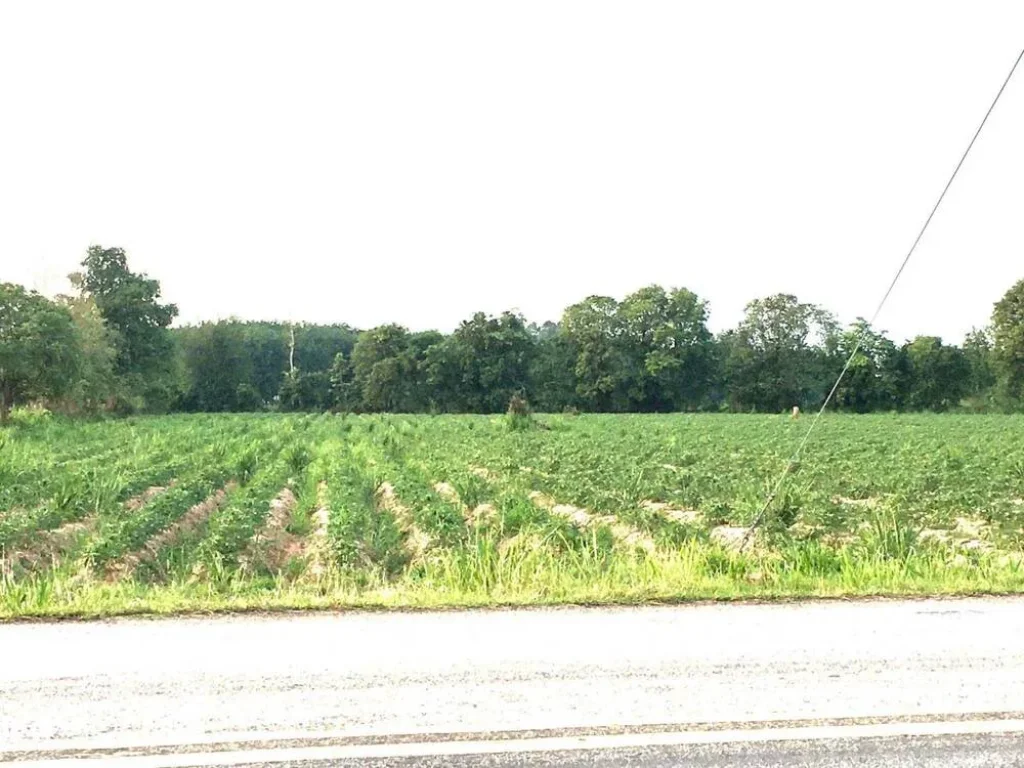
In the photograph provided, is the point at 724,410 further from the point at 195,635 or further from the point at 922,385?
the point at 195,635

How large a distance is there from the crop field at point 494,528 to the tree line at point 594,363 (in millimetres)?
49809

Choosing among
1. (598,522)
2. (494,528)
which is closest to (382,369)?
(598,522)

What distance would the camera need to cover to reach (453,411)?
8688 centimetres

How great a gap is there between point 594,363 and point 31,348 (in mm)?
51492

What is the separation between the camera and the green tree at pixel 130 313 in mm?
71375

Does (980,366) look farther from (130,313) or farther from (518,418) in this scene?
(130,313)

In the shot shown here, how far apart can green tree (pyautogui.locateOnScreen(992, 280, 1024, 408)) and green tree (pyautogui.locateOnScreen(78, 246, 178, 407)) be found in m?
66.8

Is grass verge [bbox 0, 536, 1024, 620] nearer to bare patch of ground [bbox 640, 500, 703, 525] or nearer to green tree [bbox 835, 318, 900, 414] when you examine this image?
bare patch of ground [bbox 640, 500, 703, 525]

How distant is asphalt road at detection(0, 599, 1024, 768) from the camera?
4.25 meters

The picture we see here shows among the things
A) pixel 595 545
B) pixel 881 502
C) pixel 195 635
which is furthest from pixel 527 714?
pixel 881 502

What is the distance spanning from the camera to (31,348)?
46156 mm

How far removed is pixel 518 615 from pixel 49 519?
28.8 feet

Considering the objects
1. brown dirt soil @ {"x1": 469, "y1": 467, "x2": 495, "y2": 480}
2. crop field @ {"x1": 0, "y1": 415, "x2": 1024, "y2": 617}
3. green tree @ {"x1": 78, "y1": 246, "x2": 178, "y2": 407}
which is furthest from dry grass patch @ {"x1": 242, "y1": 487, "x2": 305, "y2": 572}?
green tree @ {"x1": 78, "y1": 246, "x2": 178, "y2": 407}

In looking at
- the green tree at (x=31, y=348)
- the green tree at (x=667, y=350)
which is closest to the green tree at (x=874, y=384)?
the green tree at (x=667, y=350)
